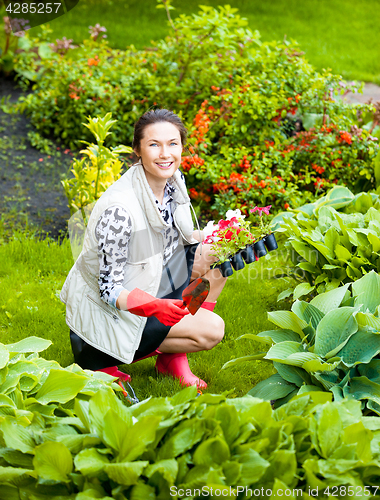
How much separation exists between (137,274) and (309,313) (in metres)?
0.86

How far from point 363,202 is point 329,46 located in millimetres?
6891

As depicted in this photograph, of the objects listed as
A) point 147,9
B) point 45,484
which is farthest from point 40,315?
point 147,9

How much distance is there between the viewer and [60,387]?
6.07 feet

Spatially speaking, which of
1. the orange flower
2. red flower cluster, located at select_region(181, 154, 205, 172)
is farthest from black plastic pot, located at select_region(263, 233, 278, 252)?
the orange flower

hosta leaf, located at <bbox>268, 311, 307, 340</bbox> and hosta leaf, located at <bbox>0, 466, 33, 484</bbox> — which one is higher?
hosta leaf, located at <bbox>268, 311, 307, 340</bbox>

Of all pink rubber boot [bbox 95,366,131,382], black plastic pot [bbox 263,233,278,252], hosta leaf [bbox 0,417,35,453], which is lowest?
pink rubber boot [bbox 95,366,131,382]

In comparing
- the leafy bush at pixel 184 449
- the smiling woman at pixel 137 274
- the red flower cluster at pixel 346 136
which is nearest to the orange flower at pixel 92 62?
the red flower cluster at pixel 346 136

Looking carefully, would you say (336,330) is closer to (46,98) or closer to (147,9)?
(46,98)

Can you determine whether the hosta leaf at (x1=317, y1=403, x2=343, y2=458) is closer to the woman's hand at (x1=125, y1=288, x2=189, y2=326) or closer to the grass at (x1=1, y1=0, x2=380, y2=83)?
the woman's hand at (x1=125, y1=288, x2=189, y2=326)

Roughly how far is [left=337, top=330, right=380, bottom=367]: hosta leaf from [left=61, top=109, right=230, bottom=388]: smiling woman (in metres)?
0.75

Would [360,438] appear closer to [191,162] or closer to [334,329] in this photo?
[334,329]

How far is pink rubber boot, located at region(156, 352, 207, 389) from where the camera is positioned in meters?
2.78

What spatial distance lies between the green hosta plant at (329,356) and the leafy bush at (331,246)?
80 cm

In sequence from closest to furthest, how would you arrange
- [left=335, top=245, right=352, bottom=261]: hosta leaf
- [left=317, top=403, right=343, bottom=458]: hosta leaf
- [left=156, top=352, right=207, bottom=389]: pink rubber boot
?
[left=317, top=403, right=343, bottom=458]: hosta leaf
[left=156, top=352, right=207, bottom=389]: pink rubber boot
[left=335, top=245, right=352, bottom=261]: hosta leaf
